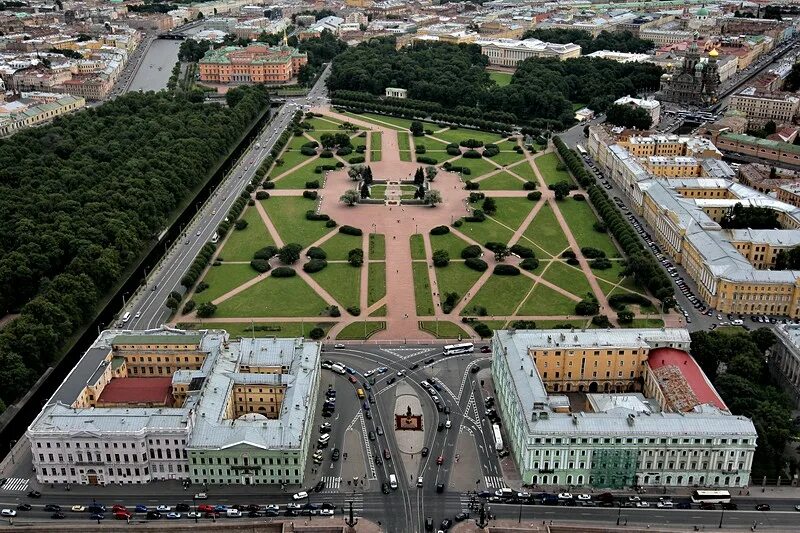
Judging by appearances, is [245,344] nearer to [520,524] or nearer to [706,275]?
[520,524]

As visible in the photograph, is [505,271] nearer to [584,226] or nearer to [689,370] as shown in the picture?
[584,226]

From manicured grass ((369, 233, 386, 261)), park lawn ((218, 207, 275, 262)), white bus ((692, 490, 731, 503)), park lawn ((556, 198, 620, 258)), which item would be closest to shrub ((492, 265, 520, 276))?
park lawn ((556, 198, 620, 258))

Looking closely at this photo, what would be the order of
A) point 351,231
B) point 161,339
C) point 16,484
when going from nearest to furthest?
1. point 16,484
2. point 161,339
3. point 351,231

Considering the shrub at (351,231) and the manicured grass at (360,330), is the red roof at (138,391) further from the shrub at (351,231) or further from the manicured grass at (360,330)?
the shrub at (351,231)

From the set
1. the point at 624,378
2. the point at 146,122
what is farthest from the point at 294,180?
the point at 624,378

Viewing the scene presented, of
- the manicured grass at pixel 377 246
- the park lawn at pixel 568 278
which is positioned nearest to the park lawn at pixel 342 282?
the manicured grass at pixel 377 246

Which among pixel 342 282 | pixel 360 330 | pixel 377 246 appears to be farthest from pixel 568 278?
pixel 360 330

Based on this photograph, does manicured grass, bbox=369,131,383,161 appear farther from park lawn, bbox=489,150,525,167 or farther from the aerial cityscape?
park lawn, bbox=489,150,525,167
